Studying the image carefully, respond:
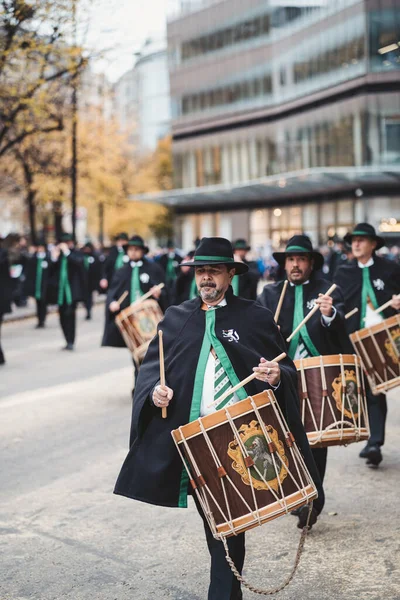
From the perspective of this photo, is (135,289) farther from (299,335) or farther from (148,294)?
(299,335)

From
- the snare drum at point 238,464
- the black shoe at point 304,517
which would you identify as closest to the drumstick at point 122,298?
the black shoe at point 304,517

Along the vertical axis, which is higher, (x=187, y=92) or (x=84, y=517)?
(x=187, y=92)

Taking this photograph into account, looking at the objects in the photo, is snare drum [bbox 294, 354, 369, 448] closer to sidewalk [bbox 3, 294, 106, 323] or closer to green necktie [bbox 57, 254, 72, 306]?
green necktie [bbox 57, 254, 72, 306]

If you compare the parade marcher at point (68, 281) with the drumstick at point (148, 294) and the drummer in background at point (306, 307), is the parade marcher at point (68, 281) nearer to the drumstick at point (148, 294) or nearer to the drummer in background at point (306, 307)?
the drumstick at point (148, 294)

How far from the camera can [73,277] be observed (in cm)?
1734

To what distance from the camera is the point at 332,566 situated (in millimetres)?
5484

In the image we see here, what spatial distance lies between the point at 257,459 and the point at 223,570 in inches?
29.1

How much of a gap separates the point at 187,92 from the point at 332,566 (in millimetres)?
60631

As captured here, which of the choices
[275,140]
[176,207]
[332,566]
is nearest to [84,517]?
[332,566]

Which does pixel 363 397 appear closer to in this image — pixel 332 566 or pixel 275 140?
pixel 332 566

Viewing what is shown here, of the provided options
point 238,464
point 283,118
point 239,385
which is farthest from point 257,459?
point 283,118

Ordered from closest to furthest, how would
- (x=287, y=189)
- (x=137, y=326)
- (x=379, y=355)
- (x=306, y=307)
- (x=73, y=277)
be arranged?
(x=306, y=307) < (x=379, y=355) < (x=137, y=326) < (x=73, y=277) < (x=287, y=189)

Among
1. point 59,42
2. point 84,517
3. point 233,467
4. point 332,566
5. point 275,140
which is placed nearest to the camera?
point 233,467

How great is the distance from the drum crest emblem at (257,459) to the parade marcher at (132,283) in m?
7.27
